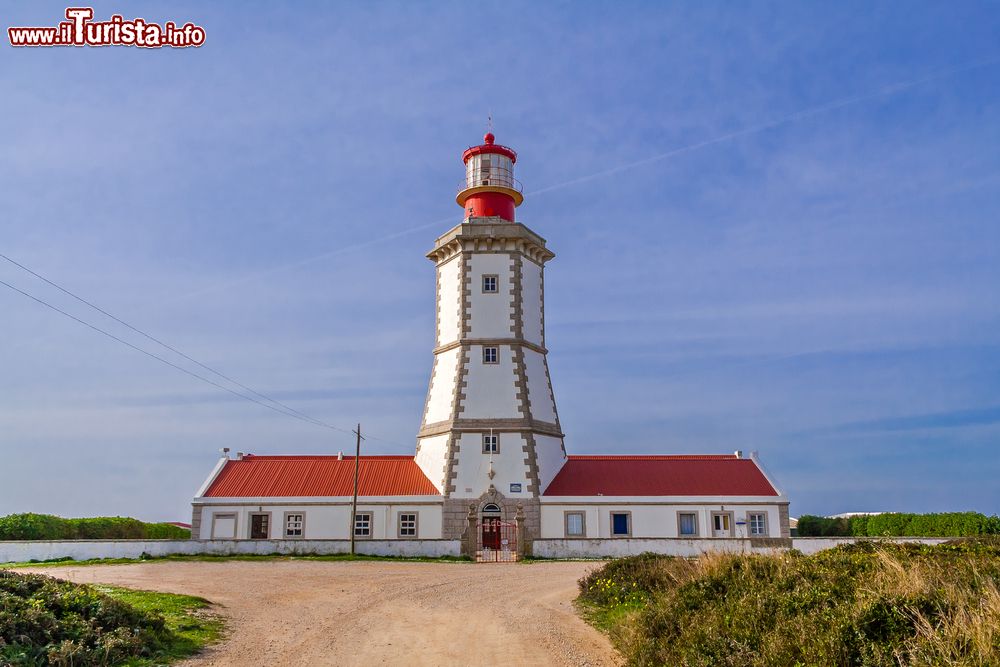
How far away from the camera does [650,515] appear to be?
31.6 meters

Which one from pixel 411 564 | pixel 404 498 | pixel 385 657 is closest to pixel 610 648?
pixel 385 657

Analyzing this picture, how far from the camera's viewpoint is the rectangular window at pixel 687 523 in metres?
31.6

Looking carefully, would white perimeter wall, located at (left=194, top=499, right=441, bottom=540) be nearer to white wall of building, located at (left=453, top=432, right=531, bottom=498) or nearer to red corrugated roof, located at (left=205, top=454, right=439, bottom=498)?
red corrugated roof, located at (left=205, top=454, right=439, bottom=498)

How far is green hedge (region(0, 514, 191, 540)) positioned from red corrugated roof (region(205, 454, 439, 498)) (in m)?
4.85

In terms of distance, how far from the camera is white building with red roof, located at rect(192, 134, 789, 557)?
30828mm

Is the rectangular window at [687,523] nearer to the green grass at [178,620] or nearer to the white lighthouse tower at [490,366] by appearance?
the white lighthouse tower at [490,366]

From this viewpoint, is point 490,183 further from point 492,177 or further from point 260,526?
point 260,526

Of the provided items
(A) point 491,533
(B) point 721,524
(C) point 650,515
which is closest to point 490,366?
(A) point 491,533

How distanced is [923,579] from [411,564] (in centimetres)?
1933

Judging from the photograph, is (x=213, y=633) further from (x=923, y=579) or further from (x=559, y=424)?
(x=559, y=424)

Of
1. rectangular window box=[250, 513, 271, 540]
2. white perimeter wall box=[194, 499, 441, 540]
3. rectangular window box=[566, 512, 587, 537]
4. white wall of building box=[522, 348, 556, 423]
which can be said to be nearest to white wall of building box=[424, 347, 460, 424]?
white wall of building box=[522, 348, 556, 423]

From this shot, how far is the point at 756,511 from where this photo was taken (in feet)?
105

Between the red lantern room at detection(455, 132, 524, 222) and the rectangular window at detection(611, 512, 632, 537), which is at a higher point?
the red lantern room at detection(455, 132, 524, 222)

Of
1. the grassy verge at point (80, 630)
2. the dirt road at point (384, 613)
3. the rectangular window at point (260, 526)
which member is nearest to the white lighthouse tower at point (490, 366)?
the rectangular window at point (260, 526)
